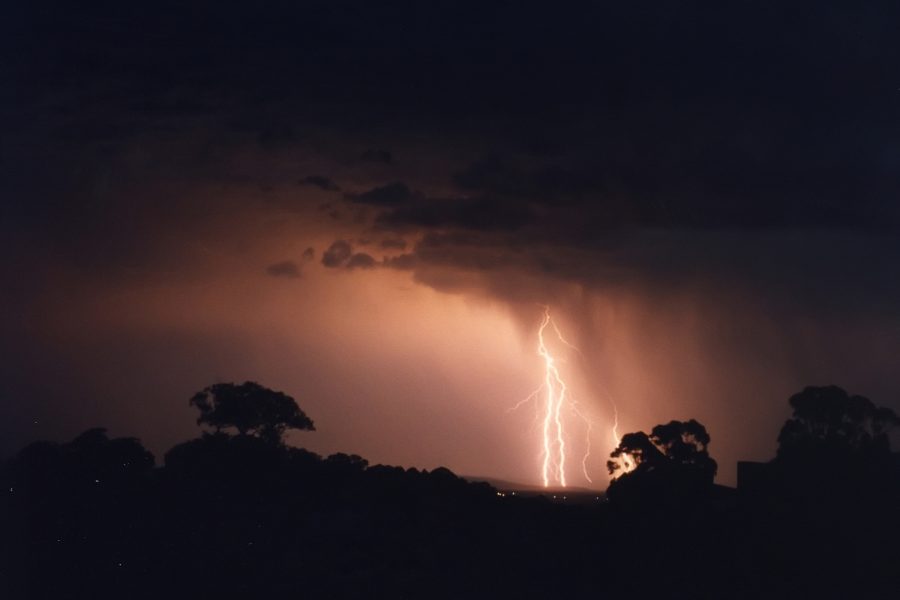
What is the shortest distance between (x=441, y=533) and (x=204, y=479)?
41.5ft

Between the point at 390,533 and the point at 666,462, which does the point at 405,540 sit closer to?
the point at 390,533

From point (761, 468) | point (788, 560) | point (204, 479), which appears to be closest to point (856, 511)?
point (788, 560)

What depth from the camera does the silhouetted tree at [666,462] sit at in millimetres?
60250

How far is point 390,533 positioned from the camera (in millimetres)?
52375

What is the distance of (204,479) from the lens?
57.8 meters

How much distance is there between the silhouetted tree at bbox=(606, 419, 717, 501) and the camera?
60.2 metres

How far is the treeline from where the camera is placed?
5044 cm

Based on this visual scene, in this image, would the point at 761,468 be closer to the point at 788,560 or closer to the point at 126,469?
the point at 788,560

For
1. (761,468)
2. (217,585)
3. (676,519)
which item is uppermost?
(761,468)

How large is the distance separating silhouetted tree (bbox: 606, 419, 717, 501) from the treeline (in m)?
0.35

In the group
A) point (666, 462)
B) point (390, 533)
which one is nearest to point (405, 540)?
point (390, 533)

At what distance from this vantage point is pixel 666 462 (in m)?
66.4

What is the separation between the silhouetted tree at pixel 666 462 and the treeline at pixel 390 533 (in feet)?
1.15

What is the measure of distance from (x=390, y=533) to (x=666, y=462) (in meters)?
20.3
